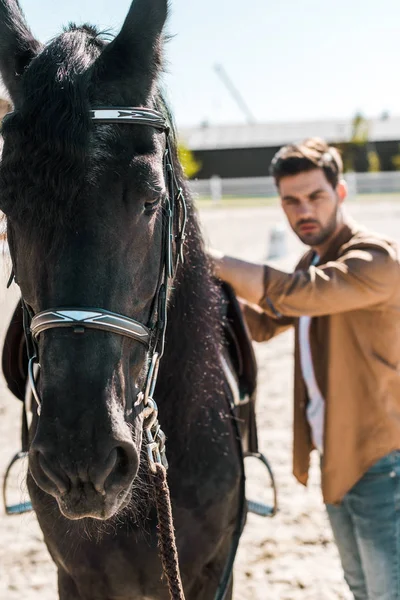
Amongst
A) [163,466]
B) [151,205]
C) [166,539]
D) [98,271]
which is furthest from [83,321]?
[166,539]

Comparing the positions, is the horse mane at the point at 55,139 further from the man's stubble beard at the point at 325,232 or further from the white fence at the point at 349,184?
the white fence at the point at 349,184

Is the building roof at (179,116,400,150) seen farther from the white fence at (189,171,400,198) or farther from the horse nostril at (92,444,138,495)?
the horse nostril at (92,444,138,495)

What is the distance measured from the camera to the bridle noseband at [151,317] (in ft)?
5.22

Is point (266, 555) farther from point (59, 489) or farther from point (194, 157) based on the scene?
point (194, 157)

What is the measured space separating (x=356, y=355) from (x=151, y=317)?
4.17ft

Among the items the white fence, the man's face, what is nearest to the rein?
the man's face

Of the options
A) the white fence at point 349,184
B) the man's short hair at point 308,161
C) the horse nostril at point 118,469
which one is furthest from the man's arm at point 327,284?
the white fence at point 349,184

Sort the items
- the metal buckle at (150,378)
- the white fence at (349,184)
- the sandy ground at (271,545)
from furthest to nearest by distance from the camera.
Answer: the white fence at (349,184) < the sandy ground at (271,545) < the metal buckle at (150,378)

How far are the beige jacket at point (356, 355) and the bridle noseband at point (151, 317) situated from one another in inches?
31.0

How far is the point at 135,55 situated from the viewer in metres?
1.91

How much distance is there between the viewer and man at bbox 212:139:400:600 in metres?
2.62

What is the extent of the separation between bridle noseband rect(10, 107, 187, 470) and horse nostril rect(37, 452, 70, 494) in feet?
0.47

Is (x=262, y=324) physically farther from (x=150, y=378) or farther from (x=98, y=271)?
(x=98, y=271)

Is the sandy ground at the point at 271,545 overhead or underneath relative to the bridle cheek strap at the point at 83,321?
underneath
